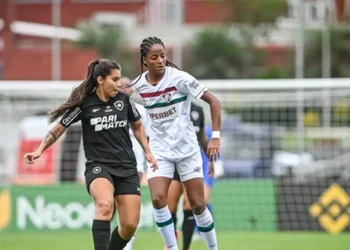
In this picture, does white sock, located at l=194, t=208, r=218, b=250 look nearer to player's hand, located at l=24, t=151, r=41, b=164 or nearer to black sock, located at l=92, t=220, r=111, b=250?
black sock, located at l=92, t=220, r=111, b=250

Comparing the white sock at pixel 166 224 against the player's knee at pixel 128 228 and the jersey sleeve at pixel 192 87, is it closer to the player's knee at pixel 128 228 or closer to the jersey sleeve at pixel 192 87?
the player's knee at pixel 128 228

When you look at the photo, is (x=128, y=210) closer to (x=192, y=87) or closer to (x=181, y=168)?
(x=181, y=168)

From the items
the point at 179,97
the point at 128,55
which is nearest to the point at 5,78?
the point at 128,55

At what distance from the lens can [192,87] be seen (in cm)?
1107

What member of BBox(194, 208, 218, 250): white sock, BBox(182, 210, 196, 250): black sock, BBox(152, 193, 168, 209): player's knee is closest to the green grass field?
BBox(182, 210, 196, 250): black sock

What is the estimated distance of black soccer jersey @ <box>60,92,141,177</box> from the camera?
10523 mm

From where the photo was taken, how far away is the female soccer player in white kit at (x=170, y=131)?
1112 centimetres

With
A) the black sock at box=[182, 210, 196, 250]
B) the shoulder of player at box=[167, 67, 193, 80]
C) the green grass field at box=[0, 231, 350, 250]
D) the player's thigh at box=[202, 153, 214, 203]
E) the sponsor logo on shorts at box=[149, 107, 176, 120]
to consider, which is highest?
the shoulder of player at box=[167, 67, 193, 80]

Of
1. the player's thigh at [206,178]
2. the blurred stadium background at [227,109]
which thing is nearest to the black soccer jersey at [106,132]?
the blurred stadium background at [227,109]

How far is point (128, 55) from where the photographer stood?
37.7m

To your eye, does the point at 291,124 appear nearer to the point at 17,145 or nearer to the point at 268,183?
the point at 268,183

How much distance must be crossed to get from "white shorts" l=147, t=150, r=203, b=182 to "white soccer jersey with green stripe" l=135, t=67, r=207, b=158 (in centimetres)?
6

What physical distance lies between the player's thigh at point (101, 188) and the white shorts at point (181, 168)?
0.92 m

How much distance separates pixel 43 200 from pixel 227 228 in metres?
3.56
